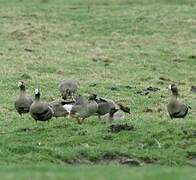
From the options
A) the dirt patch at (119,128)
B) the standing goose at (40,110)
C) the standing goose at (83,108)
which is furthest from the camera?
the standing goose at (83,108)

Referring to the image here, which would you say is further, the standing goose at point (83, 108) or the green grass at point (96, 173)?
the standing goose at point (83, 108)

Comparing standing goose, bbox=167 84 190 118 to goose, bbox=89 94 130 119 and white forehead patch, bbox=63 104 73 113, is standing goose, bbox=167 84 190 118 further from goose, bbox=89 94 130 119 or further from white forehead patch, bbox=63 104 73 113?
white forehead patch, bbox=63 104 73 113

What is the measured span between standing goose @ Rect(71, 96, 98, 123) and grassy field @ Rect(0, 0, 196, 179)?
291mm

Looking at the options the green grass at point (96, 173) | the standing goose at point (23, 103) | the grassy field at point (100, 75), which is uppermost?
the green grass at point (96, 173)

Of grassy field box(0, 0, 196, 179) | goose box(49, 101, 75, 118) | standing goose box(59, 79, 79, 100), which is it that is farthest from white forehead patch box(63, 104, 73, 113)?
standing goose box(59, 79, 79, 100)

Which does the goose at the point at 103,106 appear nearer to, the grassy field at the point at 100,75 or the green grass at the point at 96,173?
the grassy field at the point at 100,75

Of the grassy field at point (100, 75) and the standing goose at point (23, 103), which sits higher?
the standing goose at point (23, 103)

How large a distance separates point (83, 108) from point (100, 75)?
9434 millimetres

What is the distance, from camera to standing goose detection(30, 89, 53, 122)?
17.3 metres

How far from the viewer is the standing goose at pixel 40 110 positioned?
17328 millimetres

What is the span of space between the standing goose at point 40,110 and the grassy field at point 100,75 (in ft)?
0.98

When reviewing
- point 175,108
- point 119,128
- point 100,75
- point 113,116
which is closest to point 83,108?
point 113,116

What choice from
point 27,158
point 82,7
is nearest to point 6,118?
point 27,158

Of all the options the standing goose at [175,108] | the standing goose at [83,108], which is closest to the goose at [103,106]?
the standing goose at [83,108]
